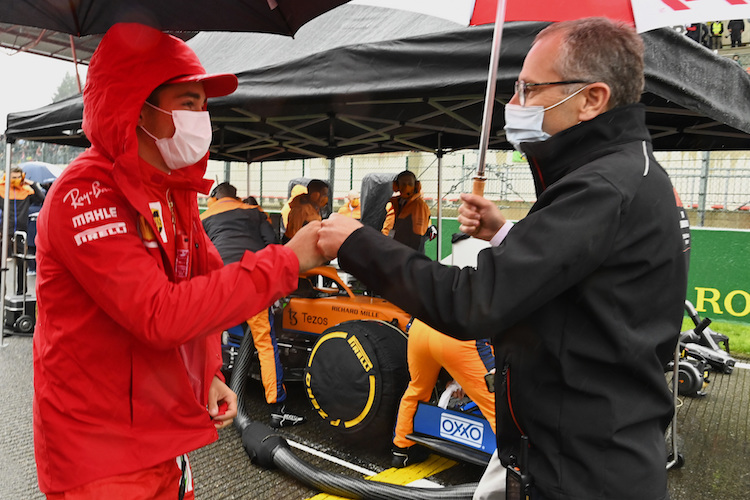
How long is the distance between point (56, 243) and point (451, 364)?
9.32ft

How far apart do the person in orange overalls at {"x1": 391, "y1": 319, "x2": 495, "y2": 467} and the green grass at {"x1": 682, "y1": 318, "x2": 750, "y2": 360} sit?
525cm

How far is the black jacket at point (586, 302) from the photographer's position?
1.31 metres

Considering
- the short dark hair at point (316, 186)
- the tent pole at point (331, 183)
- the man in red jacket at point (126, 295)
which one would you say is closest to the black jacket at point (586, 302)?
the man in red jacket at point (126, 295)

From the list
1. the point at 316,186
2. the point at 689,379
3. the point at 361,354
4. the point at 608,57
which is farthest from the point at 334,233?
the point at 316,186

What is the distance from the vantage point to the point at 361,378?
4.21 meters

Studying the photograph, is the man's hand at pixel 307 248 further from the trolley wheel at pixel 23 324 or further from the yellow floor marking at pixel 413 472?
the trolley wheel at pixel 23 324

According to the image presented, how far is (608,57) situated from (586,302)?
24.8 inches

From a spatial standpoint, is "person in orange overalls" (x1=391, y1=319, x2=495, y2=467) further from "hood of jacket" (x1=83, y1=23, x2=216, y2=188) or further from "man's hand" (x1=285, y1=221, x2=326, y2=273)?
"hood of jacket" (x1=83, y1=23, x2=216, y2=188)

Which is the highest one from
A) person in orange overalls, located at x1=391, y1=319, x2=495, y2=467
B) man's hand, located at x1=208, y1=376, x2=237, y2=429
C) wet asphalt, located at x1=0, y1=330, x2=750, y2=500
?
man's hand, located at x1=208, y1=376, x2=237, y2=429

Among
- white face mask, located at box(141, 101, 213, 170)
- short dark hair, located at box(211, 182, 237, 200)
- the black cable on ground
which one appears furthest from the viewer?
short dark hair, located at box(211, 182, 237, 200)

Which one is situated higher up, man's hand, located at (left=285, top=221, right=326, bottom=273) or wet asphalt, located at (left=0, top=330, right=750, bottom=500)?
man's hand, located at (left=285, top=221, right=326, bottom=273)

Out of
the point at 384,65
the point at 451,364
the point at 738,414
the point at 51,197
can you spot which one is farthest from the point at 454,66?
the point at 738,414

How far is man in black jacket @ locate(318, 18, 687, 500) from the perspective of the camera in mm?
1317

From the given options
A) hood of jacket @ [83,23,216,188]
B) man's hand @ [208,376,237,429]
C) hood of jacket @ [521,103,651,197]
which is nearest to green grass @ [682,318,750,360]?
hood of jacket @ [521,103,651,197]
